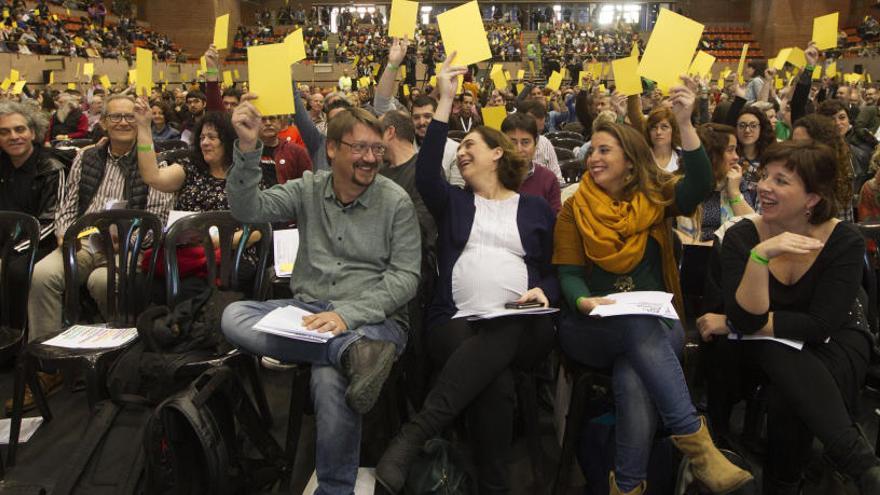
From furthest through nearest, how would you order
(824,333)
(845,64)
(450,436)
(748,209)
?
(845,64) < (748,209) < (450,436) < (824,333)

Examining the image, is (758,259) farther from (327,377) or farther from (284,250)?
(284,250)

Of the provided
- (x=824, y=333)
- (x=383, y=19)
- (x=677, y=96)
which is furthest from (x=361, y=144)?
(x=383, y=19)

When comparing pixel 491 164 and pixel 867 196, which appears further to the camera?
pixel 867 196

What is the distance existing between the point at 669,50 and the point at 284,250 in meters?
1.74

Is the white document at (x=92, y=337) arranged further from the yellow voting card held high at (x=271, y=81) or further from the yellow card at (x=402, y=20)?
the yellow card at (x=402, y=20)

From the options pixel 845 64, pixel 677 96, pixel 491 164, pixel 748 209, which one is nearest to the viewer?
pixel 677 96

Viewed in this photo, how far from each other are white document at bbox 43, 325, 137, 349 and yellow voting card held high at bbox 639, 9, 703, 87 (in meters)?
2.19

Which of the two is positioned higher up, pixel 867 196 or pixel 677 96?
pixel 677 96

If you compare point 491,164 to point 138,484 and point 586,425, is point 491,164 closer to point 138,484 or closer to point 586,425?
point 586,425

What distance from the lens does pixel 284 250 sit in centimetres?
275

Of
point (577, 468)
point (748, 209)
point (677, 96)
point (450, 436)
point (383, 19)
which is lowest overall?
point (577, 468)

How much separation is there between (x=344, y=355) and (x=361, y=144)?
715mm

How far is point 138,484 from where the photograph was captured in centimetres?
204

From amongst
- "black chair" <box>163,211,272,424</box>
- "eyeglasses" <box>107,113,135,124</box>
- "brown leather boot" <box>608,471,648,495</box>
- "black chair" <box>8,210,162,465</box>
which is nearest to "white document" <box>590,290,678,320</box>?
"brown leather boot" <box>608,471,648,495</box>
